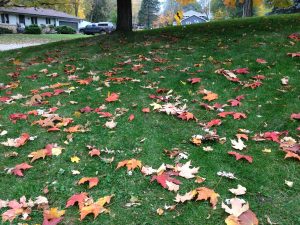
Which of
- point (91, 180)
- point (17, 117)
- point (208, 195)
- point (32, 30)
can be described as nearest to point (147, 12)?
point (32, 30)

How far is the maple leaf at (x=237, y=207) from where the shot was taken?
3.09 meters

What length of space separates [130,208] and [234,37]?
7860 millimetres

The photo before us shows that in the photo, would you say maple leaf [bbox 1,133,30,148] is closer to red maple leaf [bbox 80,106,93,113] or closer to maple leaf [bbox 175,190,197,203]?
red maple leaf [bbox 80,106,93,113]

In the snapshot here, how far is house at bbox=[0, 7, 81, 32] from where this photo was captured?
44.1 metres

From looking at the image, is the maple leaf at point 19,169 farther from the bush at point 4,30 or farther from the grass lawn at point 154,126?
the bush at point 4,30

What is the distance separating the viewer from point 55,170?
13.1ft

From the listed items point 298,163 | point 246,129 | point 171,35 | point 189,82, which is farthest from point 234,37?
point 298,163

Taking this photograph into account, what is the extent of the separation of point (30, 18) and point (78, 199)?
52.2 m

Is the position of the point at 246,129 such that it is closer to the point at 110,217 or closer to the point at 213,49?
the point at 110,217

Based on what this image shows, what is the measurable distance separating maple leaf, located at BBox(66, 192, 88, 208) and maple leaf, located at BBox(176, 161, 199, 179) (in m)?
1.03

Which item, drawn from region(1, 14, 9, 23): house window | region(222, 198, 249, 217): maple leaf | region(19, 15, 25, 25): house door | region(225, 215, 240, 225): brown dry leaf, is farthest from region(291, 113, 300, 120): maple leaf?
region(19, 15, 25, 25): house door

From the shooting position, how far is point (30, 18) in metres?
50.5

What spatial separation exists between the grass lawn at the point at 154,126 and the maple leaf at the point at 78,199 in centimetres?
6

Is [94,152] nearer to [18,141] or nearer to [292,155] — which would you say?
[18,141]
